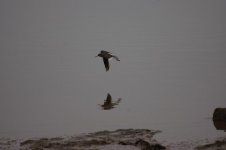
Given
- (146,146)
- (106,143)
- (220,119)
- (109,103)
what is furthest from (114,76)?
(146,146)

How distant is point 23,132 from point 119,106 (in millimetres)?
3296

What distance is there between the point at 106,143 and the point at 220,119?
3041 mm

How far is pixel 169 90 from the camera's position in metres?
15.6

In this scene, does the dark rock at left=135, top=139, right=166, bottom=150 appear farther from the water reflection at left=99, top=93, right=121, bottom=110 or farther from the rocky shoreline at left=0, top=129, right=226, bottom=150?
the water reflection at left=99, top=93, right=121, bottom=110

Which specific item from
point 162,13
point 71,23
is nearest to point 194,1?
point 162,13

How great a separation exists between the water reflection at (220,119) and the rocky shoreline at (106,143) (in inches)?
48.8

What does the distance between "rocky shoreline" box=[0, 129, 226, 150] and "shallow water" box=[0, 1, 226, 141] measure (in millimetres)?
622

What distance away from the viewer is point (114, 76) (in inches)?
717

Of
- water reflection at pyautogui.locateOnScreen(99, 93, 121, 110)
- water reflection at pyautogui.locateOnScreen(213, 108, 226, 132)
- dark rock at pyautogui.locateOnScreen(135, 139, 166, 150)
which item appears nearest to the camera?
dark rock at pyautogui.locateOnScreen(135, 139, 166, 150)

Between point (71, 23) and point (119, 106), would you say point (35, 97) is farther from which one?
point (71, 23)

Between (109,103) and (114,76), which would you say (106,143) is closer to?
(109,103)

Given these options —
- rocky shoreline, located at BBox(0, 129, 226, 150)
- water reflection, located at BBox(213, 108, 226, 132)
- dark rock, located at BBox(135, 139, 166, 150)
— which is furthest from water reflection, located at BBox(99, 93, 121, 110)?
dark rock, located at BBox(135, 139, 166, 150)

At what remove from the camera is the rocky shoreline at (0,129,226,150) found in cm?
934

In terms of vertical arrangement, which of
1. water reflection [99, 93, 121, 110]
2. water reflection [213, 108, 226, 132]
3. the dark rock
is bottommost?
the dark rock
